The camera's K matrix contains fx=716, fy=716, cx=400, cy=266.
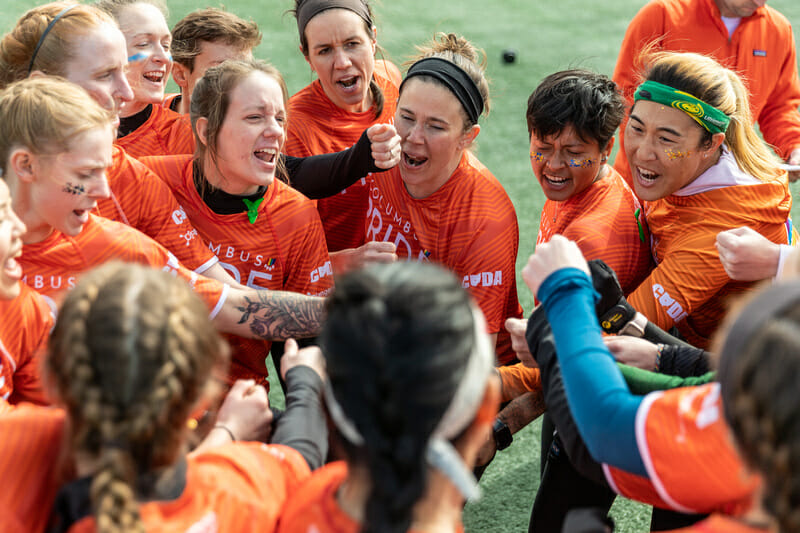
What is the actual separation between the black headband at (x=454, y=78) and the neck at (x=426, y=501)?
7.58ft

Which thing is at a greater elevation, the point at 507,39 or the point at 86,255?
the point at 507,39

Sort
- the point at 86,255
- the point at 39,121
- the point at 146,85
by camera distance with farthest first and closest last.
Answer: the point at 146,85 < the point at 86,255 < the point at 39,121

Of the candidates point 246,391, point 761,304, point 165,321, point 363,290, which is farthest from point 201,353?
point 761,304

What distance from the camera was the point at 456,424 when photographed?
1.38 metres

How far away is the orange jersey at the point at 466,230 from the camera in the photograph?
320 centimetres

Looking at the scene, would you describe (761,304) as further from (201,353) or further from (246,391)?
(246,391)

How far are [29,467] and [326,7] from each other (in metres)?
3.05

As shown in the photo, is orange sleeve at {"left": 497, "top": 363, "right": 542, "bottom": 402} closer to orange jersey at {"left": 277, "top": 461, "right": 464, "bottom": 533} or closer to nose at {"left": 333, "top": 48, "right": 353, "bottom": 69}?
orange jersey at {"left": 277, "top": 461, "right": 464, "bottom": 533}

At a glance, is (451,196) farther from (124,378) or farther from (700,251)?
(124,378)

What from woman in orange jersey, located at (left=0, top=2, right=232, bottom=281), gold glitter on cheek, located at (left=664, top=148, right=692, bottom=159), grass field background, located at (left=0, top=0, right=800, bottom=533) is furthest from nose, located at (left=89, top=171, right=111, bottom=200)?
grass field background, located at (left=0, top=0, right=800, bottom=533)

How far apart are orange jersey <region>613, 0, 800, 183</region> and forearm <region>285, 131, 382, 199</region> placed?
1865mm

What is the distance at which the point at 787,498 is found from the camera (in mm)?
1145

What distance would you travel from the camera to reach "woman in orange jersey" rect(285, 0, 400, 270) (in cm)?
382

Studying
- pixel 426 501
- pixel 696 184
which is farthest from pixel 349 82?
pixel 426 501
